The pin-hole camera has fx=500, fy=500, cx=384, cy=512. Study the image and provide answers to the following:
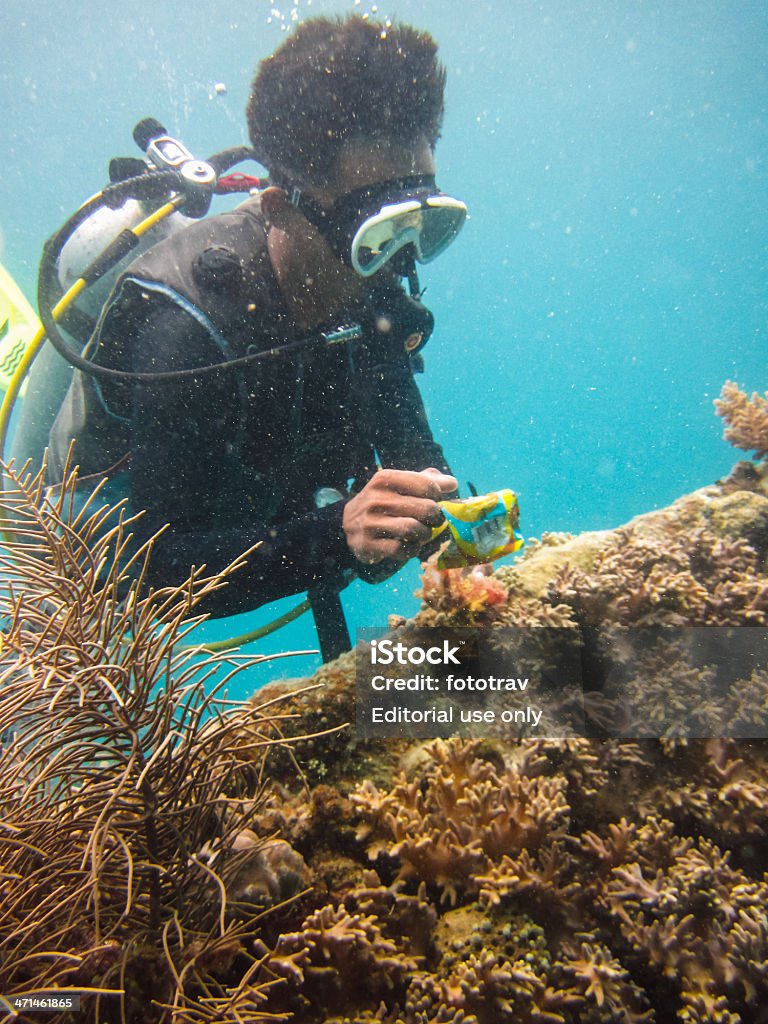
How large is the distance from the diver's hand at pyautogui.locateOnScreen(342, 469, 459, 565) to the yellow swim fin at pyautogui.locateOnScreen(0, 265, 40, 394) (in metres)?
4.87

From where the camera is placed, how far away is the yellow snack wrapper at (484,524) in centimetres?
204

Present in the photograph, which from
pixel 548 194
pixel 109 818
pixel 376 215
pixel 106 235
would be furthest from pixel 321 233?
pixel 548 194

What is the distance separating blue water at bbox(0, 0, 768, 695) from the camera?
3291 cm

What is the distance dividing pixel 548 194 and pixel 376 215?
93.7 meters

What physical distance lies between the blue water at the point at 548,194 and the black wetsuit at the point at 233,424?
2.29 meters

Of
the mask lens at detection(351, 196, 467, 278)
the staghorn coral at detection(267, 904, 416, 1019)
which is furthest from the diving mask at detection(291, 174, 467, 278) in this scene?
the staghorn coral at detection(267, 904, 416, 1019)

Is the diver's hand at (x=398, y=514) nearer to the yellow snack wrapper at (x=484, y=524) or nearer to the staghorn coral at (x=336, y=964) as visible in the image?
the yellow snack wrapper at (x=484, y=524)

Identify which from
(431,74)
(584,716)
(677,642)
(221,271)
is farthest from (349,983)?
(431,74)

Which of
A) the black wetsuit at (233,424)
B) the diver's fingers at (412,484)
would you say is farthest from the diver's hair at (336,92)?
the diver's fingers at (412,484)

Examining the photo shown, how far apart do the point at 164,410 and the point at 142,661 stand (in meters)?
1.80

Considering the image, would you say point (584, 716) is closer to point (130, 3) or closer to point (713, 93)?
point (130, 3)

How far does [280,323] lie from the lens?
3.15 meters

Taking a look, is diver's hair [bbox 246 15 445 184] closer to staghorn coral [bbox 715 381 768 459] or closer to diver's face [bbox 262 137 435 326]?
diver's face [bbox 262 137 435 326]

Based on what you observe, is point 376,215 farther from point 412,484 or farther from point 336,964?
point 336,964
